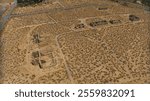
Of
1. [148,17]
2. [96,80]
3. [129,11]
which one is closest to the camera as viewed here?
[96,80]

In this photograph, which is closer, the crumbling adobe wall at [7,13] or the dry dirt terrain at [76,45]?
the dry dirt terrain at [76,45]

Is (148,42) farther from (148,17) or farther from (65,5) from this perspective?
Result: (65,5)

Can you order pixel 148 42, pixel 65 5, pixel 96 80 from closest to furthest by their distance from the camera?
pixel 96 80 < pixel 148 42 < pixel 65 5

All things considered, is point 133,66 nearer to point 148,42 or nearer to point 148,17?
point 148,42

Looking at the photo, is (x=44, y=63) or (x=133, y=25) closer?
(x=44, y=63)

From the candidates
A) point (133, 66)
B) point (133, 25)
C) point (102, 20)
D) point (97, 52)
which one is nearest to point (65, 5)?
point (102, 20)

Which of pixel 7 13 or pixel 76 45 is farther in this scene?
pixel 7 13

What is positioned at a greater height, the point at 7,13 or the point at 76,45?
the point at 7,13

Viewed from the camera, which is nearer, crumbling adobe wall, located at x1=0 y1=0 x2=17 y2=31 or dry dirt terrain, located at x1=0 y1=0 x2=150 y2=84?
dry dirt terrain, located at x1=0 y1=0 x2=150 y2=84
